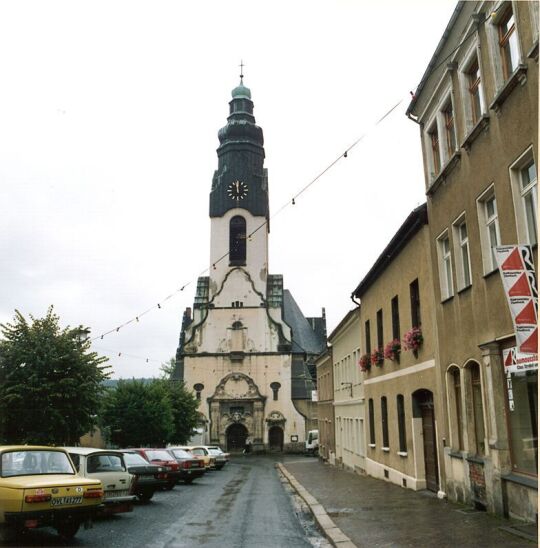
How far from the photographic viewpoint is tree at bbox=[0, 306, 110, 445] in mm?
19031

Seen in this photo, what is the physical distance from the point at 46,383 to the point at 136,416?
1703cm

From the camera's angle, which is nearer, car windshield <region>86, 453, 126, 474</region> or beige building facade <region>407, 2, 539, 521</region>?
beige building facade <region>407, 2, 539, 521</region>

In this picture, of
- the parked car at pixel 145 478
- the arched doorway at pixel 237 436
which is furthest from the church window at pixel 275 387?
the parked car at pixel 145 478

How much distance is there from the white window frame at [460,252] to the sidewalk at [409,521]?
14.1ft

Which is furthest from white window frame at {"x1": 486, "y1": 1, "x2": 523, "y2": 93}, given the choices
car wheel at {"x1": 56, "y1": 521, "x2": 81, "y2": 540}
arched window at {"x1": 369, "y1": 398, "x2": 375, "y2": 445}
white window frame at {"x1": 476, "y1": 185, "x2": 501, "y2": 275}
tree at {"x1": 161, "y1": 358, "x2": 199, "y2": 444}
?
tree at {"x1": 161, "y1": 358, "x2": 199, "y2": 444}

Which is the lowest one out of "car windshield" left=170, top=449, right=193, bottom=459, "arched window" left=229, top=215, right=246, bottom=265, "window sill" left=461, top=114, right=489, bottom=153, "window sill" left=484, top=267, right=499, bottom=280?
"car windshield" left=170, top=449, right=193, bottom=459

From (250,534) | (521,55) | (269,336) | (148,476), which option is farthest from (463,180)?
(269,336)

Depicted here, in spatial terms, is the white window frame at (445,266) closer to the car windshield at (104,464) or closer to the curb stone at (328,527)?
the curb stone at (328,527)

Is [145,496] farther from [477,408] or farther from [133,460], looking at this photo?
[477,408]

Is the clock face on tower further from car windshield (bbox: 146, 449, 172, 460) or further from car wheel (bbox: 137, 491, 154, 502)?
car wheel (bbox: 137, 491, 154, 502)

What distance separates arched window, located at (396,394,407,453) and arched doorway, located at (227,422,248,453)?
1565 inches

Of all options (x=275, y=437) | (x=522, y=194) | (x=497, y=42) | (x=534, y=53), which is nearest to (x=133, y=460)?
(x=522, y=194)

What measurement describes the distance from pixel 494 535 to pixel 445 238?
21.4 feet

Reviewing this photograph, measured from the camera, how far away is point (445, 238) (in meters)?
13.6
